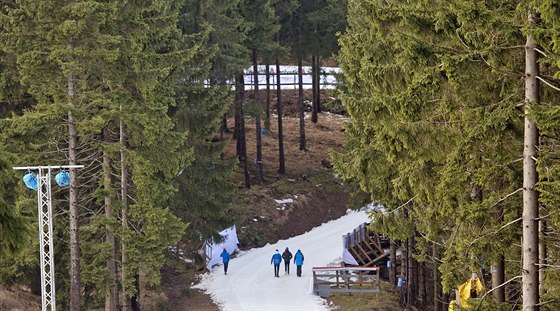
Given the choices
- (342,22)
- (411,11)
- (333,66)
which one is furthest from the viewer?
(333,66)

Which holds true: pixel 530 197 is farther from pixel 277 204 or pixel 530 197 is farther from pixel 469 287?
pixel 277 204

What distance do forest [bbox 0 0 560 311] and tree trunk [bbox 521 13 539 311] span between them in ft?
0.08

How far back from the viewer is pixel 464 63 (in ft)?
33.5

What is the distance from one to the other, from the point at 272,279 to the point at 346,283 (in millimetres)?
3980

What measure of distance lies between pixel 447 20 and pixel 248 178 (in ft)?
101

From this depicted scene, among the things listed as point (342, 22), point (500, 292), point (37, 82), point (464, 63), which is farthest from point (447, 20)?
point (342, 22)

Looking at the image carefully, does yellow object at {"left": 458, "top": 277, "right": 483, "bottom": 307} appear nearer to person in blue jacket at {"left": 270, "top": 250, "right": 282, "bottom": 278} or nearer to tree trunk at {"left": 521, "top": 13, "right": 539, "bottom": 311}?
tree trunk at {"left": 521, "top": 13, "right": 539, "bottom": 311}

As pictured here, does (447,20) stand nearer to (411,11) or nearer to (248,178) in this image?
(411,11)

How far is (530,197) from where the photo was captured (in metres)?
10.1

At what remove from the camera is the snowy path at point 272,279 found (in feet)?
88.2

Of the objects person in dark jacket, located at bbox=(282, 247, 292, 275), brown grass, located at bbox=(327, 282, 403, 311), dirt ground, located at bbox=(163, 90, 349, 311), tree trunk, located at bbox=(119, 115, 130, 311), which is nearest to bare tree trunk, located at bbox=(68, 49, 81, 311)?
tree trunk, located at bbox=(119, 115, 130, 311)

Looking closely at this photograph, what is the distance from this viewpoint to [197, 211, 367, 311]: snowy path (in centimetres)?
2689

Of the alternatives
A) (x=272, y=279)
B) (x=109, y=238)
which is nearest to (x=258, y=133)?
(x=272, y=279)

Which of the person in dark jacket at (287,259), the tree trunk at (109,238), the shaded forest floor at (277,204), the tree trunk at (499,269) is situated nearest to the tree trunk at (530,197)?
the tree trunk at (499,269)
